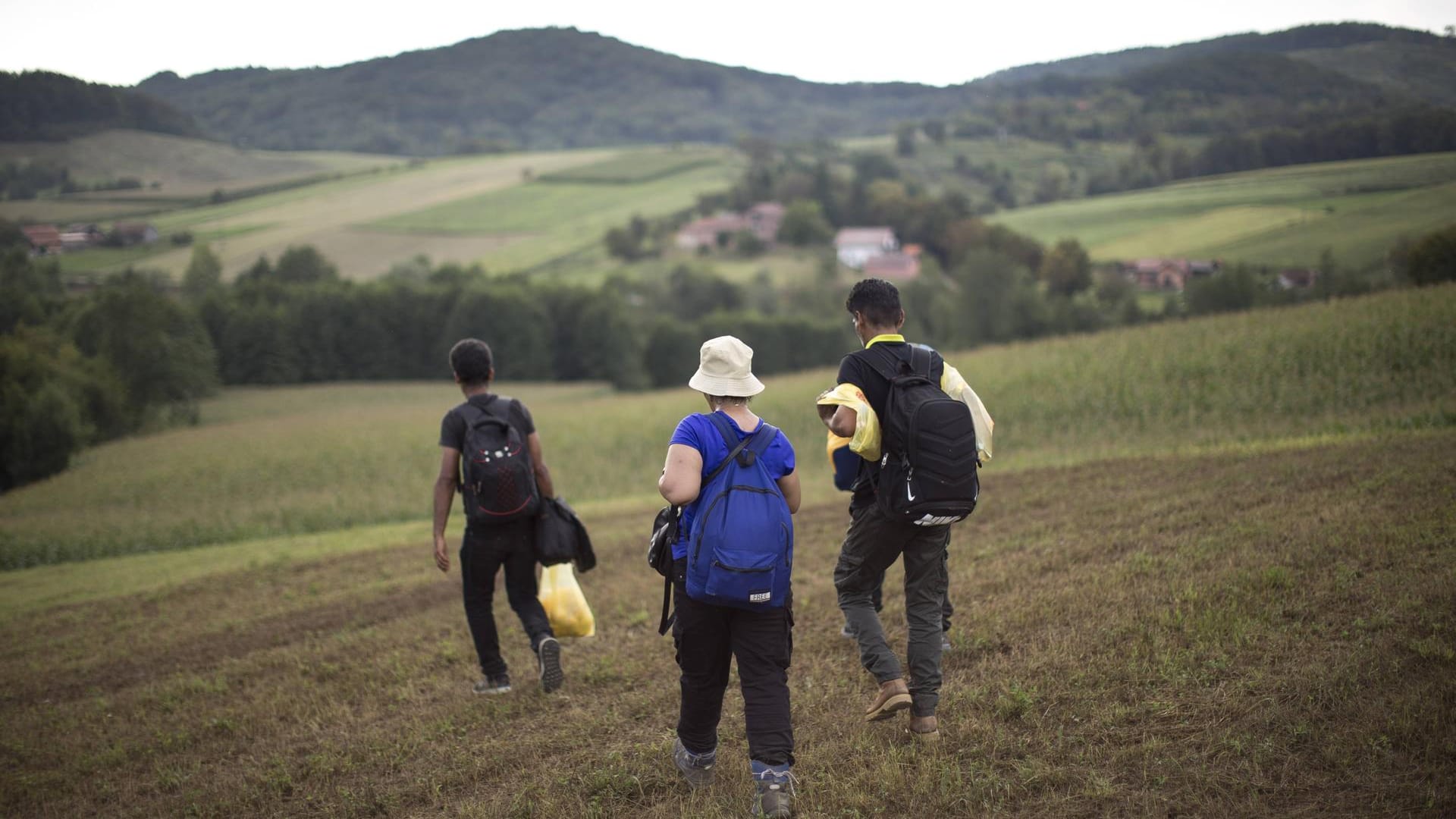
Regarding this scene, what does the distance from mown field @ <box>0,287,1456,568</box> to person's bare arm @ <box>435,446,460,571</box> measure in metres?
12.9

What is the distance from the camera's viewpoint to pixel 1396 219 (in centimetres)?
3077

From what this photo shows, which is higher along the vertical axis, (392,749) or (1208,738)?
(1208,738)

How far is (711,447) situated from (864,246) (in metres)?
96.4

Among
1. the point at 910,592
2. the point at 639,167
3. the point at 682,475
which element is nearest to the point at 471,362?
the point at 682,475

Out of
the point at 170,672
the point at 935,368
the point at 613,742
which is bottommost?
the point at 170,672

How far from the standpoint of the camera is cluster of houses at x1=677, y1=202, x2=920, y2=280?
9031 centimetres

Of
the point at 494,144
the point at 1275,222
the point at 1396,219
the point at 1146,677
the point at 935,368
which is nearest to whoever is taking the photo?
the point at 935,368

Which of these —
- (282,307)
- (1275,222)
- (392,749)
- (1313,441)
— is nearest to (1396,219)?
(1275,222)

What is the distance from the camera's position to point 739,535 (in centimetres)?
454

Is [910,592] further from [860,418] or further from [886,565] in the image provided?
[860,418]

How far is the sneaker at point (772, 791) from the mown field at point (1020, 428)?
12843 millimetres

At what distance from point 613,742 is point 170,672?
593 cm

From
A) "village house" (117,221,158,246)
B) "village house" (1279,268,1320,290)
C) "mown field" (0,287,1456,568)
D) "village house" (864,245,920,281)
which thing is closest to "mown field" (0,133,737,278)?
"village house" (117,221,158,246)

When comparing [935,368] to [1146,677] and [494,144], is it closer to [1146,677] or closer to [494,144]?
[1146,677]
